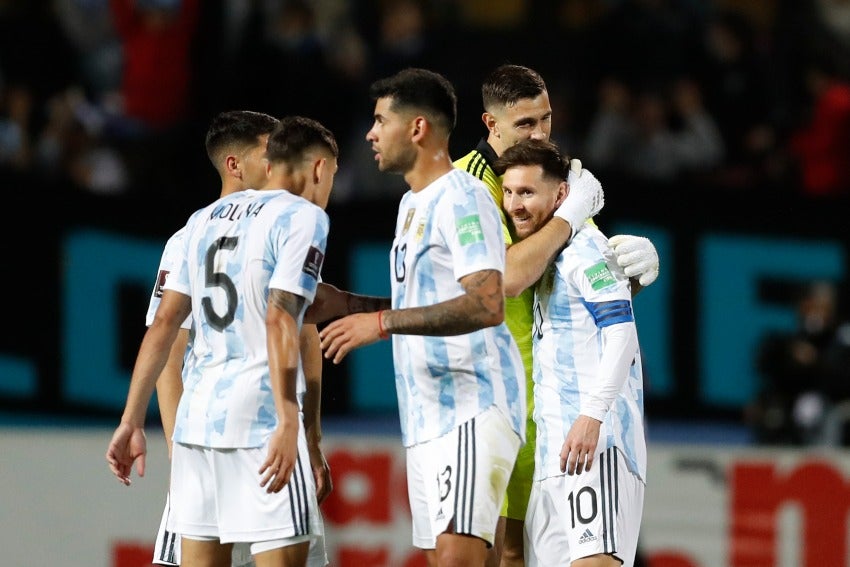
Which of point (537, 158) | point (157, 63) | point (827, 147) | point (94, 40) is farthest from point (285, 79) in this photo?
point (537, 158)

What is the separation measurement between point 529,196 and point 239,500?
1724 millimetres

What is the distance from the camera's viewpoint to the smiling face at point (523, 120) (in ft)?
21.7

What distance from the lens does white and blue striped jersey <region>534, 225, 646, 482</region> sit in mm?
6156

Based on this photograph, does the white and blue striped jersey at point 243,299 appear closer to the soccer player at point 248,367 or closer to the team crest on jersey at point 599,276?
the soccer player at point 248,367

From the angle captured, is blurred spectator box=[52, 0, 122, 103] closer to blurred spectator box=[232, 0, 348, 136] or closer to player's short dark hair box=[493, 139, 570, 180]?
blurred spectator box=[232, 0, 348, 136]

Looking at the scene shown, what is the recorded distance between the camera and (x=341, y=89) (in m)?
12.5

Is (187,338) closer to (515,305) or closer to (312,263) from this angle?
(312,263)

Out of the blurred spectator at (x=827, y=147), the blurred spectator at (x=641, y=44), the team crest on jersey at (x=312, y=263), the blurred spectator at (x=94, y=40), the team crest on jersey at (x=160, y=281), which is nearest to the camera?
the team crest on jersey at (x=312, y=263)

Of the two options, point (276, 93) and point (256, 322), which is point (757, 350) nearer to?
point (276, 93)

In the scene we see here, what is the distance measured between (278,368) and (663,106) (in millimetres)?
7952

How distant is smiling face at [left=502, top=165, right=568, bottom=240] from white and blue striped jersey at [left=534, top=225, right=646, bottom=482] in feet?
0.56

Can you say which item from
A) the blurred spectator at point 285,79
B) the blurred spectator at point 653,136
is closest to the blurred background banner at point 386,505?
the blurred spectator at point 653,136

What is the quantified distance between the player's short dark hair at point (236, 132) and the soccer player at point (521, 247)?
2.78 feet

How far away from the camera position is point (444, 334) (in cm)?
553
